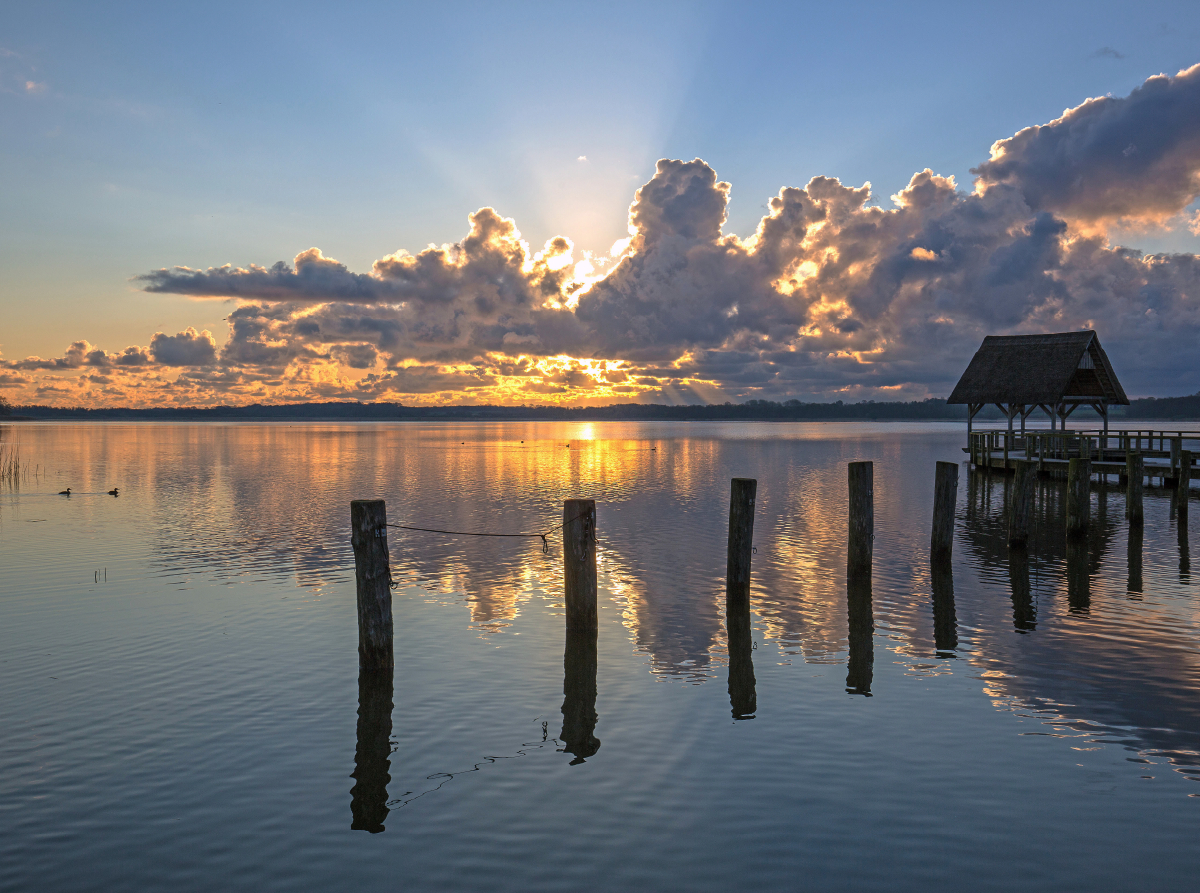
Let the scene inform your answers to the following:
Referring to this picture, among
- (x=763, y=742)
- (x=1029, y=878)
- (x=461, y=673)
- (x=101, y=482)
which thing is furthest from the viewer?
(x=101, y=482)

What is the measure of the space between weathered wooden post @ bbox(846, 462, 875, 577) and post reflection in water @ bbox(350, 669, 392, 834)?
9.70m

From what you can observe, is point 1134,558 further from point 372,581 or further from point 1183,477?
point 372,581

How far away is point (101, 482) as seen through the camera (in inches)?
1544

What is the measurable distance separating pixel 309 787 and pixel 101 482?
3868 centimetres

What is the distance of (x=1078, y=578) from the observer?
16.7 meters

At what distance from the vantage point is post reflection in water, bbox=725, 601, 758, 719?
930cm

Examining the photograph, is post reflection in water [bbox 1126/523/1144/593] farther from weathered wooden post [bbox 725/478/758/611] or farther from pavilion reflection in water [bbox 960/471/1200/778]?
weathered wooden post [bbox 725/478/758/611]

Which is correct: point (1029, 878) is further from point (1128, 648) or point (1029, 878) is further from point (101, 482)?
point (101, 482)

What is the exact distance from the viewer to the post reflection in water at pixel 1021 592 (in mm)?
13109

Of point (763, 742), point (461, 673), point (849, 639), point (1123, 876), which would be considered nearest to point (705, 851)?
point (763, 742)

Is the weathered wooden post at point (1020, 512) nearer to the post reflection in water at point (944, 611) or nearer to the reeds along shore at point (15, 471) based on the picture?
the post reflection in water at point (944, 611)

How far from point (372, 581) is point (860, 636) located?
24.2 feet

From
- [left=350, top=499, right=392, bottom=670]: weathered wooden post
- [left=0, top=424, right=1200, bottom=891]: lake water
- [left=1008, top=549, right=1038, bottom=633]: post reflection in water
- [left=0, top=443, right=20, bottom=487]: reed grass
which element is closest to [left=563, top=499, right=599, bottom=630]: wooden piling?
[left=0, top=424, right=1200, bottom=891]: lake water

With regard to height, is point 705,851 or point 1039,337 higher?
point 1039,337
